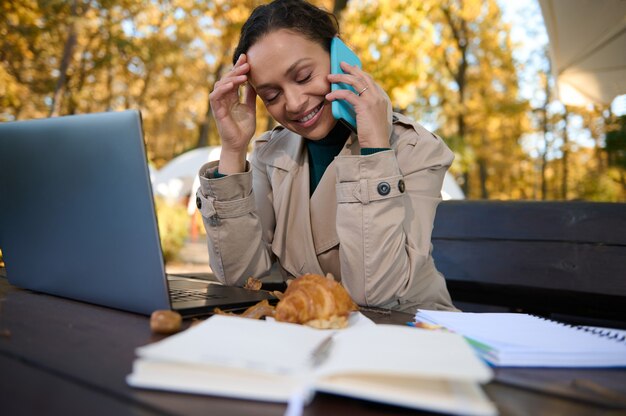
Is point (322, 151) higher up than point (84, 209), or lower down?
higher up

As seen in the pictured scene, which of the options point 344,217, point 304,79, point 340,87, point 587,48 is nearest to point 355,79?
point 340,87

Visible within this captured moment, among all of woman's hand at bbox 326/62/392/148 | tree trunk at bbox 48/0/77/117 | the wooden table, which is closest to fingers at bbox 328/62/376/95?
woman's hand at bbox 326/62/392/148

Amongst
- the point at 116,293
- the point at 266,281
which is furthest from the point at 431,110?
the point at 116,293

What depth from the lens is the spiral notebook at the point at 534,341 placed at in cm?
93

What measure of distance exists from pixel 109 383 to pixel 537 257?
2186 mm

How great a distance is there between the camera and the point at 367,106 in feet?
5.81

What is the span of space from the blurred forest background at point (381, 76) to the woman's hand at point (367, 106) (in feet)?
18.6

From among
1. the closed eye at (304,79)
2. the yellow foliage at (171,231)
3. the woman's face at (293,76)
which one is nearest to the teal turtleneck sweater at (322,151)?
the woman's face at (293,76)

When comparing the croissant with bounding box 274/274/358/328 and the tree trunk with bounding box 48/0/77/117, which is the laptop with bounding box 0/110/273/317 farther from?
the tree trunk with bounding box 48/0/77/117

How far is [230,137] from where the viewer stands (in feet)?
6.52

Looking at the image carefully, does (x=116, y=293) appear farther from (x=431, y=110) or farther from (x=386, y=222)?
(x=431, y=110)

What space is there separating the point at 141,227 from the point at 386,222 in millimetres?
769

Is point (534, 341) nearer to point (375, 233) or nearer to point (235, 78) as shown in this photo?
point (375, 233)

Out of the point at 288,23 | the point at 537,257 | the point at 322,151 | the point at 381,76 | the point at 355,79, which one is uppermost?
the point at 381,76
